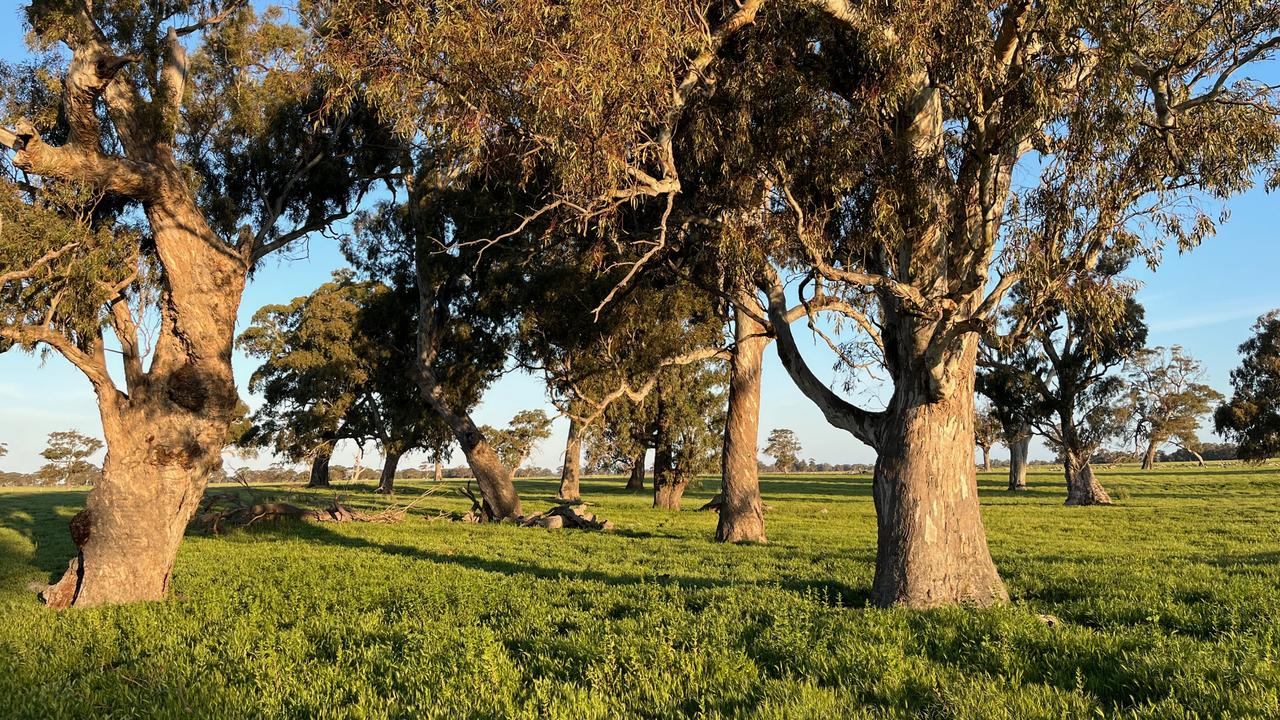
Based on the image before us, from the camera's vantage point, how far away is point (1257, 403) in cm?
4125

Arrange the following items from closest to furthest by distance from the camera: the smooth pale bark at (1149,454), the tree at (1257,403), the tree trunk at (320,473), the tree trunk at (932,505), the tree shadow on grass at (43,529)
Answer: the tree trunk at (932,505)
the tree shadow on grass at (43,529)
the tree at (1257,403)
the tree trunk at (320,473)
the smooth pale bark at (1149,454)

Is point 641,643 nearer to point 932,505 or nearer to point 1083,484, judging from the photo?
point 932,505

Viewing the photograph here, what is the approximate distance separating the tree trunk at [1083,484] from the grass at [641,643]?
2199 centimetres

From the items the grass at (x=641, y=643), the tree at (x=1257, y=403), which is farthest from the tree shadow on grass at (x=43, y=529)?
the tree at (x=1257, y=403)

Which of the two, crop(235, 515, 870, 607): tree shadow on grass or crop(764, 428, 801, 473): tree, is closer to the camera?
crop(235, 515, 870, 607): tree shadow on grass

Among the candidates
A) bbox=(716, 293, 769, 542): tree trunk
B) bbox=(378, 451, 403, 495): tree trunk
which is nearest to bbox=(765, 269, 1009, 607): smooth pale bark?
bbox=(716, 293, 769, 542): tree trunk

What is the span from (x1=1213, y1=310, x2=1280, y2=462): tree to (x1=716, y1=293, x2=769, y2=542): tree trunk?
37.7m

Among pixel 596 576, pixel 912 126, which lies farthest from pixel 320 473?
pixel 912 126

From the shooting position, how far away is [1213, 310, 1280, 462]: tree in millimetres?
40500

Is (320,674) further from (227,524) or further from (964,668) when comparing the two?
→ (227,524)

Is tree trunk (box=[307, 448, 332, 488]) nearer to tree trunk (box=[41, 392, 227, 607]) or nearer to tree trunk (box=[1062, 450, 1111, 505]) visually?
tree trunk (box=[41, 392, 227, 607])

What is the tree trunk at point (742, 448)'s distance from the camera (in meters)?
→ 17.4

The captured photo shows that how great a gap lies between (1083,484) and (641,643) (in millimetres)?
33868

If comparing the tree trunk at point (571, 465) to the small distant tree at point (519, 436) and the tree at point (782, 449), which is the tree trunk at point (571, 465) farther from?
the tree at point (782, 449)
